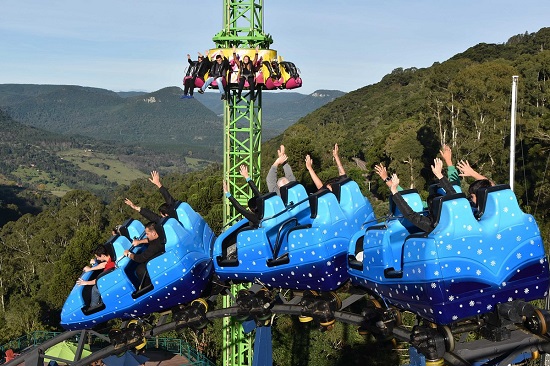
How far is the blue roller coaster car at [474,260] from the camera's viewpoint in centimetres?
634

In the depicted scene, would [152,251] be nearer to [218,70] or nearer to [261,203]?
[261,203]

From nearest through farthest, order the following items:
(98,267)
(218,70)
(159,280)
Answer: (159,280), (98,267), (218,70)

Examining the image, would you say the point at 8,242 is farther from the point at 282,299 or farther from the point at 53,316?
the point at 282,299

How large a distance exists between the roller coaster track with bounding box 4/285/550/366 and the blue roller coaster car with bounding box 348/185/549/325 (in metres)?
0.24

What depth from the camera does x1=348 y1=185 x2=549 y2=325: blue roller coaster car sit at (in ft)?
20.8

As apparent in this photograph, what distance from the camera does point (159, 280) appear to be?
8.81m

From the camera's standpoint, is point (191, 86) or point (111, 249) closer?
point (111, 249)

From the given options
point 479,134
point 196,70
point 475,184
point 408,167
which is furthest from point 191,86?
point 408,167

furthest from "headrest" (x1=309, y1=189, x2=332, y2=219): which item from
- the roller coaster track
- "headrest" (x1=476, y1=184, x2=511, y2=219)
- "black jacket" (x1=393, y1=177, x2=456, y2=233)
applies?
"headrest" (x1=476, y1=184, x2=511, y2=219)

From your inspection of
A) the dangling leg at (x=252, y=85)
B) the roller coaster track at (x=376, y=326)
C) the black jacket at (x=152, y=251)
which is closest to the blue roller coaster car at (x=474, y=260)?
the roller coaster track at (x=376, y=326)

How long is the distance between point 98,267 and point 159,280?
3.39 ft

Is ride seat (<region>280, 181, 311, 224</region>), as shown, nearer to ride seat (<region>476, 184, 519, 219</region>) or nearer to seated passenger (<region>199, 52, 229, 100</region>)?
ride seat (<region>476, 184, 519, 219</region>)

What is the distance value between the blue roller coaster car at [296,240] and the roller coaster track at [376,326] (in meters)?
0.29

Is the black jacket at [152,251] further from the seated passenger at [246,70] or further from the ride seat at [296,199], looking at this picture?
the seated passenger at [246,70]
